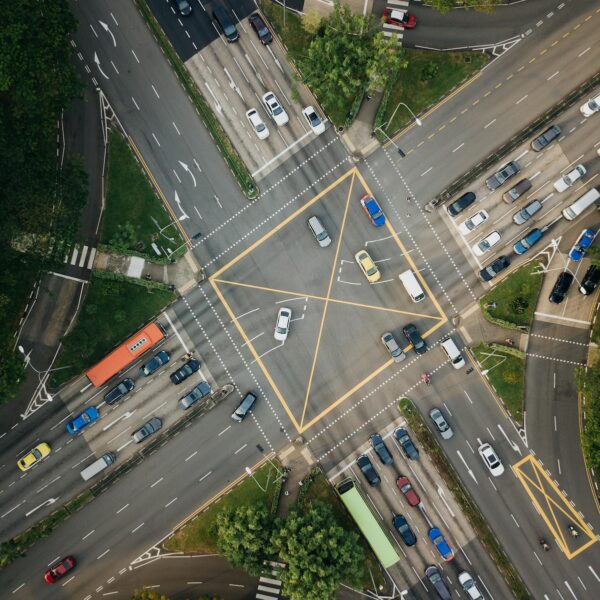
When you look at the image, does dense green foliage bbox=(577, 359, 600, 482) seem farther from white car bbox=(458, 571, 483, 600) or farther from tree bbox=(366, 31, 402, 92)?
tree bbox=(366, 31, 402, 92)

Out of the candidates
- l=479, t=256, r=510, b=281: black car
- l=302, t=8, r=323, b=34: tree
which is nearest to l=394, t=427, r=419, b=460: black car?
l=479, t=256, r=510, b=281: black car

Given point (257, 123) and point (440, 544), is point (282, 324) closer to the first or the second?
point (257, 123)

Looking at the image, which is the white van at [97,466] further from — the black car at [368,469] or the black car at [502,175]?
the black car at [502,175]

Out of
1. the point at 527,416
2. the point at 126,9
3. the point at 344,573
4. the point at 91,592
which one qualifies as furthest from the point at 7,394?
the point at 527,416

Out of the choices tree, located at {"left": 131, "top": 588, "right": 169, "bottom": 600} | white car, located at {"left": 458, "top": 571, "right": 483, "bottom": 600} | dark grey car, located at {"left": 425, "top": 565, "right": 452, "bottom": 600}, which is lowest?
white car, located at {"left": 458, "top": 571, "right": 483, "bottom": 600}

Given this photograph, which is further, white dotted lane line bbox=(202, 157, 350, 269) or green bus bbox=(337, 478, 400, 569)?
white dotted lane line bbox=(202, 157, 350, 269)

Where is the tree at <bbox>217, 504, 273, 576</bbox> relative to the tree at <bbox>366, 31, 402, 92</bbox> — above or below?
below

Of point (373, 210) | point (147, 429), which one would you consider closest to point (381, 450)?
point (147, 429)
